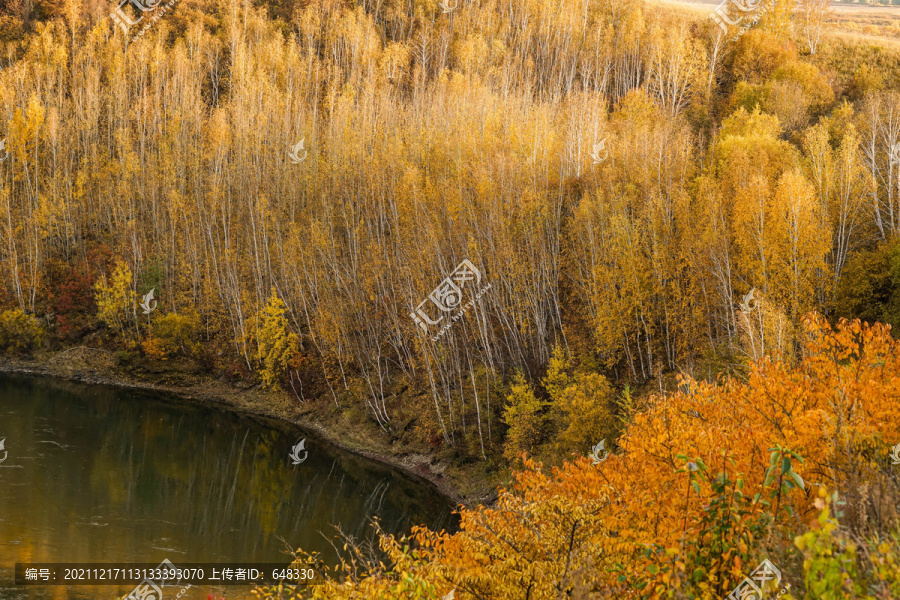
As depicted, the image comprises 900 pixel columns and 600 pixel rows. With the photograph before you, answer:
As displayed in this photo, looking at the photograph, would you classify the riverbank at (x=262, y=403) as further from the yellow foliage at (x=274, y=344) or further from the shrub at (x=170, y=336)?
the yellow foliage at (x=274, y=344)

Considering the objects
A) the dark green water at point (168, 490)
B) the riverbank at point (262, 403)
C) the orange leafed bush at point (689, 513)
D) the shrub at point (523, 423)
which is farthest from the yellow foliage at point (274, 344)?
the orange leafed bush at point (689, 513)

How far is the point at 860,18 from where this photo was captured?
10500cm

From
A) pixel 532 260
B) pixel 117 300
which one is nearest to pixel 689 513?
pixel 532 260

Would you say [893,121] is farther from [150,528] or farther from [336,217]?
[150,528]

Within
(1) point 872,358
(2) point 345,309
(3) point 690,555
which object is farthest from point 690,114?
(3) point 690,555

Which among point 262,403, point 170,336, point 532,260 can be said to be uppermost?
point 532,260

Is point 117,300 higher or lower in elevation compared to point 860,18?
lower

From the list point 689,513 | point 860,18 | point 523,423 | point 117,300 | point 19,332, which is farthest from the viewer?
point 860,18

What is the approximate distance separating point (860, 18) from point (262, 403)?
116866 millimetres

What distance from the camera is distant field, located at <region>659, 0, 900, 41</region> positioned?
8712 centimetres

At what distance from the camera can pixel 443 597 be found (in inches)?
387

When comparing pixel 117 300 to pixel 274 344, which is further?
pixel 117 300

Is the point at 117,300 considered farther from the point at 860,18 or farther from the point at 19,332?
the point at 860,18

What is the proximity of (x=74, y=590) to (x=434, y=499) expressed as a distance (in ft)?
59.2
